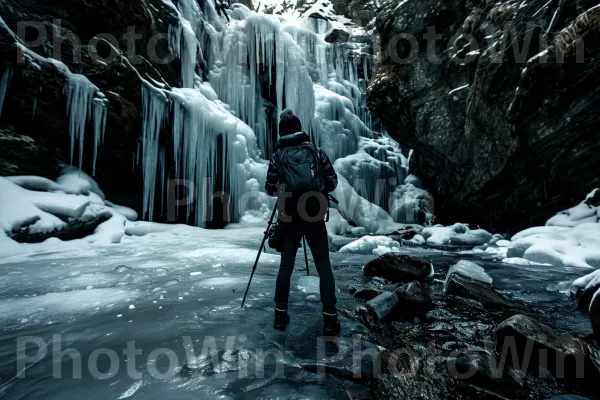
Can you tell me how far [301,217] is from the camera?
8.57 feet

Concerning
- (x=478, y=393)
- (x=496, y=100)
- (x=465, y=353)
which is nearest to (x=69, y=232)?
(x=465, y=353)

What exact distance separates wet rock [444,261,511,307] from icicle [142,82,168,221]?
33.6ft

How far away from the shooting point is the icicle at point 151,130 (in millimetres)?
9758

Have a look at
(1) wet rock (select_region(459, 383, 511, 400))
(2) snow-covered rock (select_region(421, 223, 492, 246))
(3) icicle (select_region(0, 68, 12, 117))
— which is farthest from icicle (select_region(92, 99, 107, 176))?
(2) snow-covered rock (select_region(421, 223, 492, 246))

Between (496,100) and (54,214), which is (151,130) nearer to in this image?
(54,214)

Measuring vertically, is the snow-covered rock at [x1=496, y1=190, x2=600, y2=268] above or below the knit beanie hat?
below

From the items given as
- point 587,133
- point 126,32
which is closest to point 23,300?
point 126,32

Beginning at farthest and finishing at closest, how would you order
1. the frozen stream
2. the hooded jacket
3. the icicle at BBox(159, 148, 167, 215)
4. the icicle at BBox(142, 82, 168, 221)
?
the icicle at BBox(159, 148, 167, 215)
the icicle at BBox(142, 82, 168, 221)
the hooded jacket
the frozen stream

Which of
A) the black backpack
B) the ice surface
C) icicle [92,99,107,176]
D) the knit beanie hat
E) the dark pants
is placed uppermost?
icicle [92,99,107,176]

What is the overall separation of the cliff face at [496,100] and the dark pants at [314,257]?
8.57 m

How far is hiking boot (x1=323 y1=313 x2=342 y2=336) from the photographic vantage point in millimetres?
2490

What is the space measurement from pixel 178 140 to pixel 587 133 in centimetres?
1291

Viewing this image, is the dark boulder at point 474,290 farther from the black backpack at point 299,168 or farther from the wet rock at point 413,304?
the black backpack at point 299,168

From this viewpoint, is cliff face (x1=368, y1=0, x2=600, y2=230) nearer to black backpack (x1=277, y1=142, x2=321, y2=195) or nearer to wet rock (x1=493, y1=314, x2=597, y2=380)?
wet rock (x1=493, y1=314, x2=597, y2=380)
